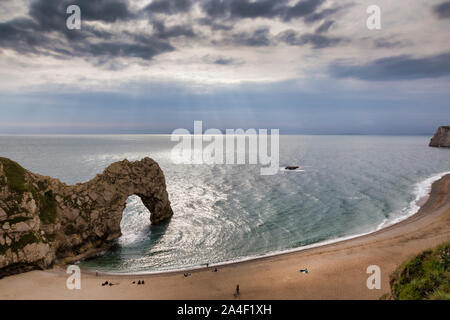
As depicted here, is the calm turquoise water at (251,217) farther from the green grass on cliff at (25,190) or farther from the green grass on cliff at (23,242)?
the green grass on cliff at (25,190)

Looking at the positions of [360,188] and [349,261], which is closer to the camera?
[349,261]

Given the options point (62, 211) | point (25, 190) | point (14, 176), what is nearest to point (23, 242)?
point (25, 190)

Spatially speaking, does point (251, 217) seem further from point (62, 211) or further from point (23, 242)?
point (23, 242)

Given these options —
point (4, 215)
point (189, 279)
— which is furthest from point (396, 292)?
point (4, 215)

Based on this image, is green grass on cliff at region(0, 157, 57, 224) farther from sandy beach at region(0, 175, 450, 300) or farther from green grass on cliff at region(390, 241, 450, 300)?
green grass on cliff at region(390, 241, 450, 300)
